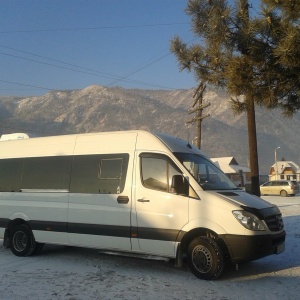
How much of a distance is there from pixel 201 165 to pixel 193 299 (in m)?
2.89

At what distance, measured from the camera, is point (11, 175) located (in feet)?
33.0

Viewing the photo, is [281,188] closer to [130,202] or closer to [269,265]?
[269,265]

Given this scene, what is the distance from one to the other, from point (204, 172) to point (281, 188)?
112 feet

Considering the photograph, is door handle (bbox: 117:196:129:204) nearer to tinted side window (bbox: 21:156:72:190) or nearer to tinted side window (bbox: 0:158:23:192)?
tinted side window (bbox: 21:156:72:190)

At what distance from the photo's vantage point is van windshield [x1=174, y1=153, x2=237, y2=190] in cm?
787

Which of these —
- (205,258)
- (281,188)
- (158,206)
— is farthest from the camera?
(281,188)

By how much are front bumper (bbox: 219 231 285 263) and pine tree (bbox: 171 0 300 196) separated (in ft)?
8.64

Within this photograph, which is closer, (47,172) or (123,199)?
(123,199)

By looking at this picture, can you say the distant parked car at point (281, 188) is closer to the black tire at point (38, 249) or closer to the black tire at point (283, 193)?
the black tire at point (283, 193)

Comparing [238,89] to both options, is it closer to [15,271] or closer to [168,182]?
[168,182]

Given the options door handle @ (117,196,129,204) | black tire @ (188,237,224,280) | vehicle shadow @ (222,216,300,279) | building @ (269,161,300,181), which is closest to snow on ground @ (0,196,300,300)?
vehicle shadow @ (222,216,300,279)

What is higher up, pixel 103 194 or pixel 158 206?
pixel 103 194

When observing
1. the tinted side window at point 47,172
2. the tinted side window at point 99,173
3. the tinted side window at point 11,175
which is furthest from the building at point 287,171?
the tinted side window at point 99,173

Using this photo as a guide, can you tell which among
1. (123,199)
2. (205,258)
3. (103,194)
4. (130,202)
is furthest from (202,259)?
(103,194)
